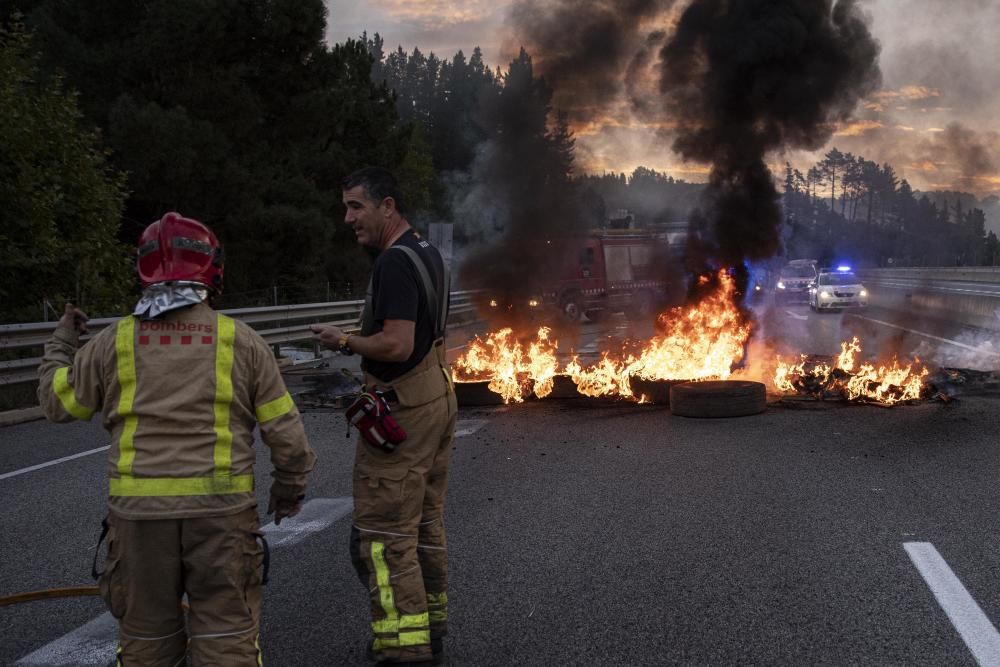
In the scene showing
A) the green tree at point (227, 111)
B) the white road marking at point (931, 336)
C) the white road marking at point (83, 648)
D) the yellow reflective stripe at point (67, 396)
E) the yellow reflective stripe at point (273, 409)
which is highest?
the green tree at point (227, 111)

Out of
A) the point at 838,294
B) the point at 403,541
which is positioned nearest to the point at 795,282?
the point at 838,294

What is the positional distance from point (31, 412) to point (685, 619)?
363 inches

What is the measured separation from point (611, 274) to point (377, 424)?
24.8 meters

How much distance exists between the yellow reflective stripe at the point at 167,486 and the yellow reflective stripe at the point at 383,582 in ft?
3.02

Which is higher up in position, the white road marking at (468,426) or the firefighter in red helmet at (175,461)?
the firefighter in red helmet at (175,461)

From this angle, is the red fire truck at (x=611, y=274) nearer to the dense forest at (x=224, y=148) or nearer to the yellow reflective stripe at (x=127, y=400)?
the dense forest at (x=224, y=148)

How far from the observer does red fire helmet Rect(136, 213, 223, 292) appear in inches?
111

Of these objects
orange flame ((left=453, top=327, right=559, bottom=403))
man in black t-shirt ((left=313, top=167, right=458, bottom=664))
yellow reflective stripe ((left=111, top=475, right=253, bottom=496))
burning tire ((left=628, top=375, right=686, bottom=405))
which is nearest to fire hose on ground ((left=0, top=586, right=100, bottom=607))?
man in black t-shirt ((left=313, top=167, right=458, bottom=664))

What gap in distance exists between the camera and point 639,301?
29109mm

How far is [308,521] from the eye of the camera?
602 centimetres

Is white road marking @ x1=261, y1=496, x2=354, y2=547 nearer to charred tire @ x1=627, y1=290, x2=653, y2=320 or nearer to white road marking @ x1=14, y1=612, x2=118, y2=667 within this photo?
white road marking @ x1=14, y1=612, x2=118, y2=667

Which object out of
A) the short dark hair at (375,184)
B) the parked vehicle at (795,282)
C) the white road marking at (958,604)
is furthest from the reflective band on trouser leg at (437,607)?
the parked vehicle at (795,282)

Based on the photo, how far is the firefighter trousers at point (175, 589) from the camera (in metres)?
2.76

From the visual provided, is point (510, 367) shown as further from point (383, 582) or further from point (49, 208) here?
point (383, 582)
